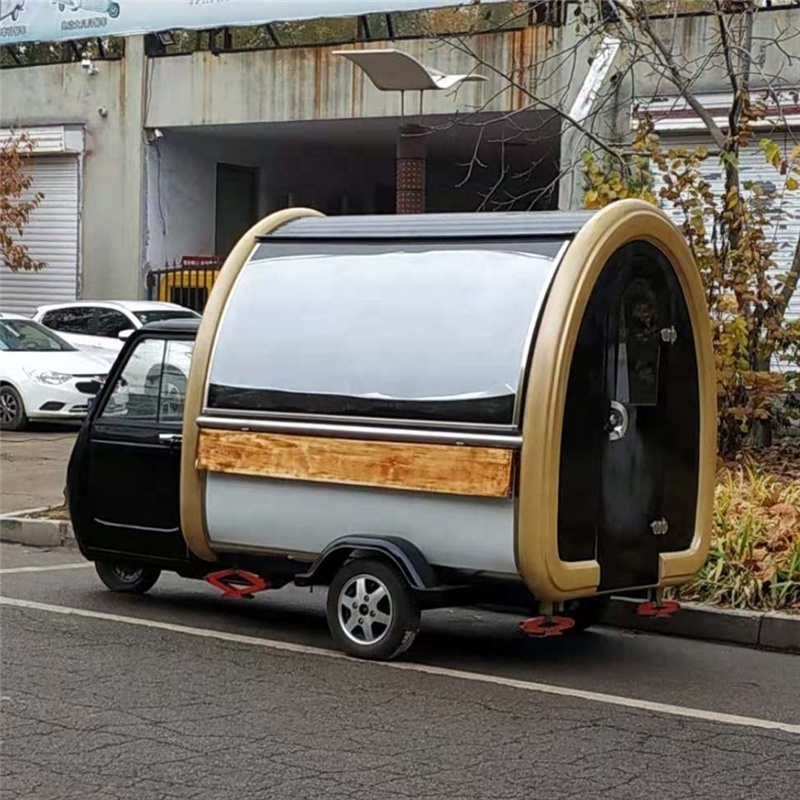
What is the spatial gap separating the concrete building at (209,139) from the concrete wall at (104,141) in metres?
0.02

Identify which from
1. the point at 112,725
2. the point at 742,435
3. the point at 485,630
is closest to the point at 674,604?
the point at 485,630

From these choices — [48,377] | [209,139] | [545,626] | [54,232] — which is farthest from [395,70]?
[54,232]

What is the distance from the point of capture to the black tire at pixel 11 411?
18391mm

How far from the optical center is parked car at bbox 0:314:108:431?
18.3 m

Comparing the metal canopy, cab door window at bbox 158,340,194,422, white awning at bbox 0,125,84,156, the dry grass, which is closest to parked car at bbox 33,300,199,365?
white awning at bbox 0,125,84,156

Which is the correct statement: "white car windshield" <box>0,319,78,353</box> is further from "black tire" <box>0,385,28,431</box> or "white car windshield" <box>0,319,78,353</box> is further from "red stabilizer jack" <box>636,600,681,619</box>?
"red stabilizer jack" <box>636,600,681,619</box>

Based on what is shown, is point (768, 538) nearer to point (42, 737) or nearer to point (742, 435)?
point (742, 435)

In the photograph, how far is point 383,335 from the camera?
770cm

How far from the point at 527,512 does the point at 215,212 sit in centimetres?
1951

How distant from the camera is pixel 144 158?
24203 mm

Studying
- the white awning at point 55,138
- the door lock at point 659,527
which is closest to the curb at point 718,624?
the door lock at point 659,527

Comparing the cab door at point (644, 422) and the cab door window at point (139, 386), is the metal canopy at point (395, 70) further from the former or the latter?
the cab door at point (644, 422)

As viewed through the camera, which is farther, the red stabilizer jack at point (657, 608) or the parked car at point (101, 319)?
the parked car at point (101, 319)

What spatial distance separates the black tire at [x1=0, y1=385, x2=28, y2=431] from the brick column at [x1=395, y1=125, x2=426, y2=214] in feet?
26.2
